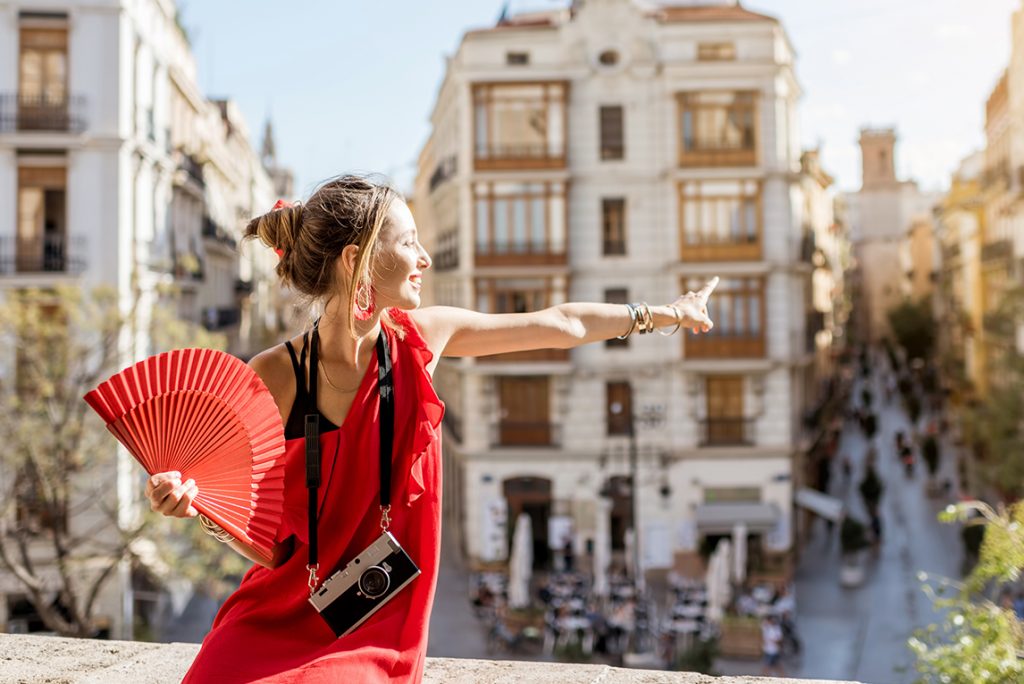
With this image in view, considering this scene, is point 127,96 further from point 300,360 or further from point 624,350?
point 300,360

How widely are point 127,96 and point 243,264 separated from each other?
Answer: 81.7 ft

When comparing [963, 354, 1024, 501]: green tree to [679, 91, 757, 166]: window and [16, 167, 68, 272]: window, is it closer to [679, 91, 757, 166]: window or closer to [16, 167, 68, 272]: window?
[679, 91, 757, 166]: window

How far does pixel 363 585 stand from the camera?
2.82 m

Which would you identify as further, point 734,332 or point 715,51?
point 734,332

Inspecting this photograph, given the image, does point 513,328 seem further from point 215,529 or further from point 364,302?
point 215,529

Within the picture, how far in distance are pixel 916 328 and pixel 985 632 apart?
240 ft

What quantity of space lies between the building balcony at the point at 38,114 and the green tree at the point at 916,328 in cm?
6217

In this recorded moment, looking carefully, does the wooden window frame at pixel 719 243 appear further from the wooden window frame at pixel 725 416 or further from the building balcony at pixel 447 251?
the building balcony at pixel 447 251

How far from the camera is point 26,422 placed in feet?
52.3

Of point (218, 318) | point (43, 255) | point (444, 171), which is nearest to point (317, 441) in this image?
point (43, 255)

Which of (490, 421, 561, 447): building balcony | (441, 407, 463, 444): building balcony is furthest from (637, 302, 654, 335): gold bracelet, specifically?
(441, 407, 463, 444): building balcony

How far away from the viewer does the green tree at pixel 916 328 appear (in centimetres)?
7375

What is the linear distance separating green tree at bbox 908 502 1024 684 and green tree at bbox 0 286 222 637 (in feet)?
38.6

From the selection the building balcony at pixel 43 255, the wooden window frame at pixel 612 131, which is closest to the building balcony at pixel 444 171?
the wooden window frame at pixel 612 131
